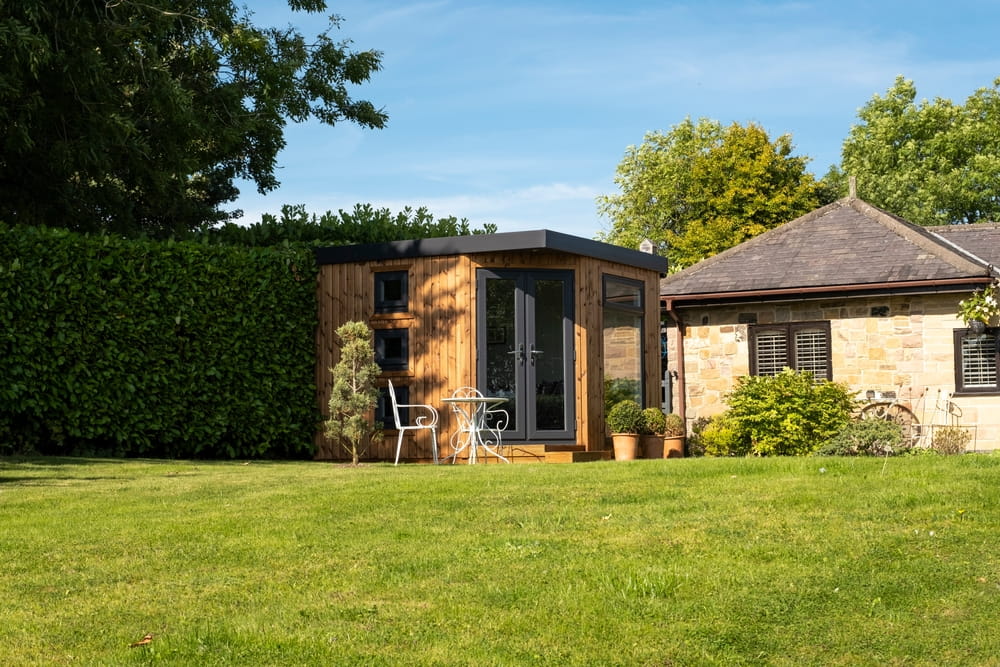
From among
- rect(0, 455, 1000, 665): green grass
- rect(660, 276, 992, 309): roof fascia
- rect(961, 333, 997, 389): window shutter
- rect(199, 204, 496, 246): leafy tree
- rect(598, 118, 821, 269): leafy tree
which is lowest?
rect(0, 455, 1000, 665): green grass

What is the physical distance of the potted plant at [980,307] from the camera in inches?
592

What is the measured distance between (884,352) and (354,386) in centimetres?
787

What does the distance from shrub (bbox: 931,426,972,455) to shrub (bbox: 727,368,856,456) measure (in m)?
1.45

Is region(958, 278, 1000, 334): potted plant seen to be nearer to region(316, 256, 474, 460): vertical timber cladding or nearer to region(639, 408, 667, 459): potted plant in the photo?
region(639, 408, 667, 459): potted plant

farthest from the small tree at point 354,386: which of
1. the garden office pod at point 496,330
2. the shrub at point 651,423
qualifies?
the shrub at point 651,423

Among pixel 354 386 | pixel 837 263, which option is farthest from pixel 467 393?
pixel 837 263

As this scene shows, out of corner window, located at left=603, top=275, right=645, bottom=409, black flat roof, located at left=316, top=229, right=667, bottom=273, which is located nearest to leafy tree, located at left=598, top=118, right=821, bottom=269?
corner window, located at left=603, top=275, right=645, bottom=409

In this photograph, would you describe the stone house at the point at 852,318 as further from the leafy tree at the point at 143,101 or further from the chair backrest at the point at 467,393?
the leafy tree at the point at 143,101

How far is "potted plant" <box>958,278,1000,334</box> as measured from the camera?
15.0m

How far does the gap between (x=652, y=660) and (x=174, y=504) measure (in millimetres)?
4536

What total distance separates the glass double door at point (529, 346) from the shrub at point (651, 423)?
884 millimetres

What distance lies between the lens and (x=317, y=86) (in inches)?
717

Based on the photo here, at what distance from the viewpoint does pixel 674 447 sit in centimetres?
1388

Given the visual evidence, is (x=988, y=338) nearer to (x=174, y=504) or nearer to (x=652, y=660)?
(x=174, y=504)
